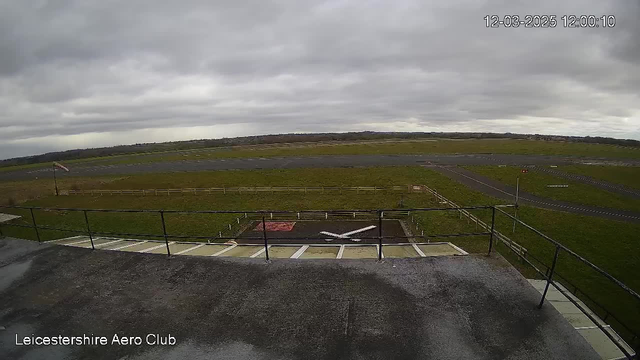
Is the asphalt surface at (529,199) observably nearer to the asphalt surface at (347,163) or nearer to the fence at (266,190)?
the fence at (266,190)

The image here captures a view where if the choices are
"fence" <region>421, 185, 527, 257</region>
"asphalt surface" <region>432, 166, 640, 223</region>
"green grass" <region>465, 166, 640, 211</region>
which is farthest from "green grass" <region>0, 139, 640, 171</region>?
"fence" <region>421, 185, 527, 257</region>

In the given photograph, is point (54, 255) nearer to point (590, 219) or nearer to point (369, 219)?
point (369, 219)

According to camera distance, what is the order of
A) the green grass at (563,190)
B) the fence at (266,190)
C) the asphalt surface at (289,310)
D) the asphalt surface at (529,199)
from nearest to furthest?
1. the asphalt surface at (289,310)
2. the asphalt surface at (529,199)
3. the green grass at (563,190)
4. the fence at (266,190)

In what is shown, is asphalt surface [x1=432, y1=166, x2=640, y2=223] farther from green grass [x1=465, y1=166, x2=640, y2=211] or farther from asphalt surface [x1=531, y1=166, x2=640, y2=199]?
asphalt surface [x1=531, y1=166, x2=640, y2=199]

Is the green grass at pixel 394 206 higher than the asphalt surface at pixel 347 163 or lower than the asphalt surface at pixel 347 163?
lower

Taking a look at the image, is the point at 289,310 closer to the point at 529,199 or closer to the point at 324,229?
the point at 324,229

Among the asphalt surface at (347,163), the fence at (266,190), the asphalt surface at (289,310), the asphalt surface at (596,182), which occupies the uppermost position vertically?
the asphalt surface at (289,310)

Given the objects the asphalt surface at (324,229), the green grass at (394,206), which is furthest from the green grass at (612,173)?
the asphalt surface at (324,229)
